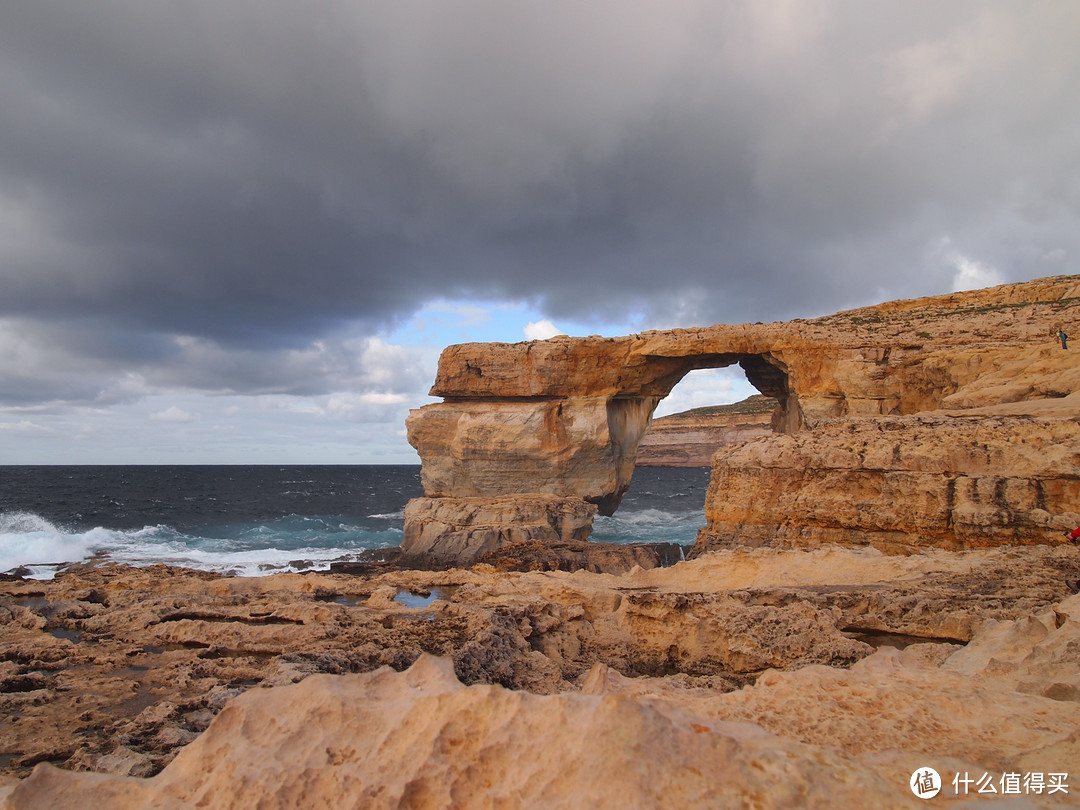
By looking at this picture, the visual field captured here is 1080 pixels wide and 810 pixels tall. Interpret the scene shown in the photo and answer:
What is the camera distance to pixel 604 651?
5.90 m

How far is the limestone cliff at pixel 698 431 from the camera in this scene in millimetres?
56688

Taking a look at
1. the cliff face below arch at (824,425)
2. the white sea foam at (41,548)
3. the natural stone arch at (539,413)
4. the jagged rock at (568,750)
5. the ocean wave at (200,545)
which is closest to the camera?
the jagged rock at (568,750)

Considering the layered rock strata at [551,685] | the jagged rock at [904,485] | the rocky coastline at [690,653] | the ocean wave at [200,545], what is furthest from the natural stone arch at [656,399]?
the layered rock strata at [551,685]

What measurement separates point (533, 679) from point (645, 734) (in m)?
3.40

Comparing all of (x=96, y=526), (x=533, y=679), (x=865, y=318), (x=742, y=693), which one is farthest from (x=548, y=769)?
(x=96, y=526)

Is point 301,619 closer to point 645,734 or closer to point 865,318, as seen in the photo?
point 645,734

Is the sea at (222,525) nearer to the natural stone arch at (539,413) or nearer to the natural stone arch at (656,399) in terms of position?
the natural stone arch at (656,399)

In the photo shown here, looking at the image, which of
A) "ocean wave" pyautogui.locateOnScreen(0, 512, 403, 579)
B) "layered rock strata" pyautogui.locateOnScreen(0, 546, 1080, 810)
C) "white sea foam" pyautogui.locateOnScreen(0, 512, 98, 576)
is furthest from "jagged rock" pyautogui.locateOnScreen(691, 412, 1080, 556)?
"white sea foam" pyautogui.locateOnScreen(0, 512, 98, 576)

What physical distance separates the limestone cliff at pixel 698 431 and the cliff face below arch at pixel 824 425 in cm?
3502

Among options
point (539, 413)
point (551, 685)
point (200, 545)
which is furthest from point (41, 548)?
point (551, 685)

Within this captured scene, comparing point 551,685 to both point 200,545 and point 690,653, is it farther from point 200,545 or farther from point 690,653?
point 200,545

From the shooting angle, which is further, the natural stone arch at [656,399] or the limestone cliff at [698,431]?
the limestone cliff at [698,431]

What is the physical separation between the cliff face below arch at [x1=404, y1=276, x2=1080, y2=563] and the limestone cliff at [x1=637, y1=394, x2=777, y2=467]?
35.0 metres

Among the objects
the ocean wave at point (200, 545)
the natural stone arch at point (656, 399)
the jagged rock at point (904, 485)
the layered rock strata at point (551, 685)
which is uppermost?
the natural stone arch at point (656, 399)
